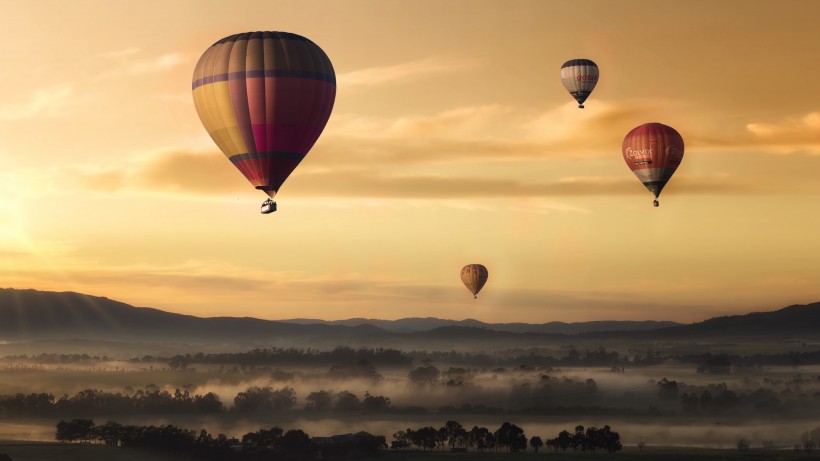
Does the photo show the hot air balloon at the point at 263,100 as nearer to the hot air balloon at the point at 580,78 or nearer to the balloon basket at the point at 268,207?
the balloon basket at the point at 268,207

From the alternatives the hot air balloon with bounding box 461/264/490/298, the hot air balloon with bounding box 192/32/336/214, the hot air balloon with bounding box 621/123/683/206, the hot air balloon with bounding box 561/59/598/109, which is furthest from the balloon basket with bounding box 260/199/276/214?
the hot air balloon with bounding box 461/264/490/298

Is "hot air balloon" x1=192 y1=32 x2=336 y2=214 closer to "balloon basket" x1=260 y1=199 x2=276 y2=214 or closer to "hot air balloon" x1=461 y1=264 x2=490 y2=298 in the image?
"balloon basket" x1=260 y1=199 x2=276 y2=214

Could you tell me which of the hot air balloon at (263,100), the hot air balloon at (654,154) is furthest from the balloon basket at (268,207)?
the hot air balloon at (654,154)

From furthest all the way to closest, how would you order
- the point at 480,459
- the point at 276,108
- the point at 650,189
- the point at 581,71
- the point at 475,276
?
the point at 480,459
the point at 475,276
the point at 581,71
the point at 650,189
the point at 276,108

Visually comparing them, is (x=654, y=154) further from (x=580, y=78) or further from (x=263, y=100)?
(x=263, y=100)

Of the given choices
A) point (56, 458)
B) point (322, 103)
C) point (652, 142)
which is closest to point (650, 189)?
point (652, 142)

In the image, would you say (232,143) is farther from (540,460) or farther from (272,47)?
(540,460)

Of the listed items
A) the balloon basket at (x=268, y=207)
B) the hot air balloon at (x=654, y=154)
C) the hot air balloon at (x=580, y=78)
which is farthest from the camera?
the hot air balloon at (x=580, y=78)

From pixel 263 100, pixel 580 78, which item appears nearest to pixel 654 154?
pixel 580 78
